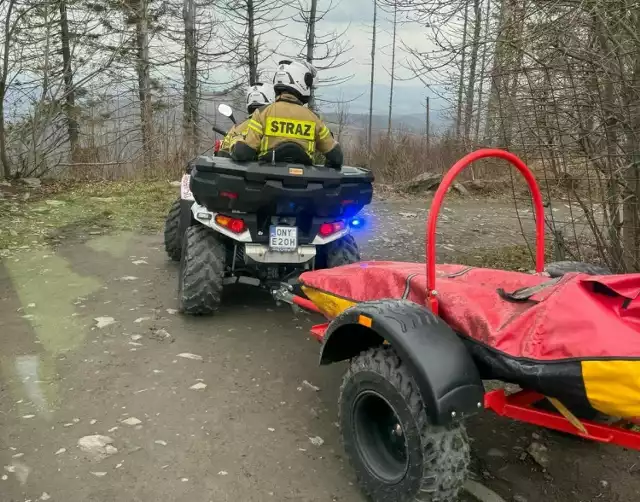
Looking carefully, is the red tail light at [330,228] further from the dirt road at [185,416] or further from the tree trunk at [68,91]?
the tree trunk at [68,91]

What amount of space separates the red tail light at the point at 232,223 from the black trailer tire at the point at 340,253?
0.82 m

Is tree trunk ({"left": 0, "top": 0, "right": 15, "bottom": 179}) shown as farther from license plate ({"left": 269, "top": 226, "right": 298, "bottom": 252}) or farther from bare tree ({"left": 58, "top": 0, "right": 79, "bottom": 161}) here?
license plate ({"left": 269, "top": 226, "right": 298, "bottom": 252})

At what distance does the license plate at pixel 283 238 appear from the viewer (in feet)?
15.1

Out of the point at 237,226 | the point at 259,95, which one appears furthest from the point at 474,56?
the point at 237,226

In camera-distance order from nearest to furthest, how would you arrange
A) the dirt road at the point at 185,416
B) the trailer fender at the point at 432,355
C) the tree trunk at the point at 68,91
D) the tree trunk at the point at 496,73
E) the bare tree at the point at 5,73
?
the trailer fender at the point at 432,355
the dirt road at the point at 185,416
the tree trunk at the point at 496,73
the bare tree at the point at 5,73
the tree trunk at the point at 68,91

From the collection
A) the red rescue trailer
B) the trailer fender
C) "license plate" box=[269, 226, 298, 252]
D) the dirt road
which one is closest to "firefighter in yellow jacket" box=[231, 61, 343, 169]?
→ "license plate" box=[269, 226, 298, 252]

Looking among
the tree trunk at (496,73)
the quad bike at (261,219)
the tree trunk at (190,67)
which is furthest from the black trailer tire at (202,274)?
the tree trunk at (190,67)

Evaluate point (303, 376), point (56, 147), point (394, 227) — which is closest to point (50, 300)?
point (303, 376)

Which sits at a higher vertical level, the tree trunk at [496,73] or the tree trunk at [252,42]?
the tree trunk at [252,42]

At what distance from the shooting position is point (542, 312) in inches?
89.1

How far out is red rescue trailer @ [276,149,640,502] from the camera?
2.06m

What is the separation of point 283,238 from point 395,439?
223 cm

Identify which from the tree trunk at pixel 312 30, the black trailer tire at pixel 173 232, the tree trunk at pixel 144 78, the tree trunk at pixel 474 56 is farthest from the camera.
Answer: the tree trunk at pixel 312 30

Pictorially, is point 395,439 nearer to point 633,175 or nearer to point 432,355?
point 432,355
